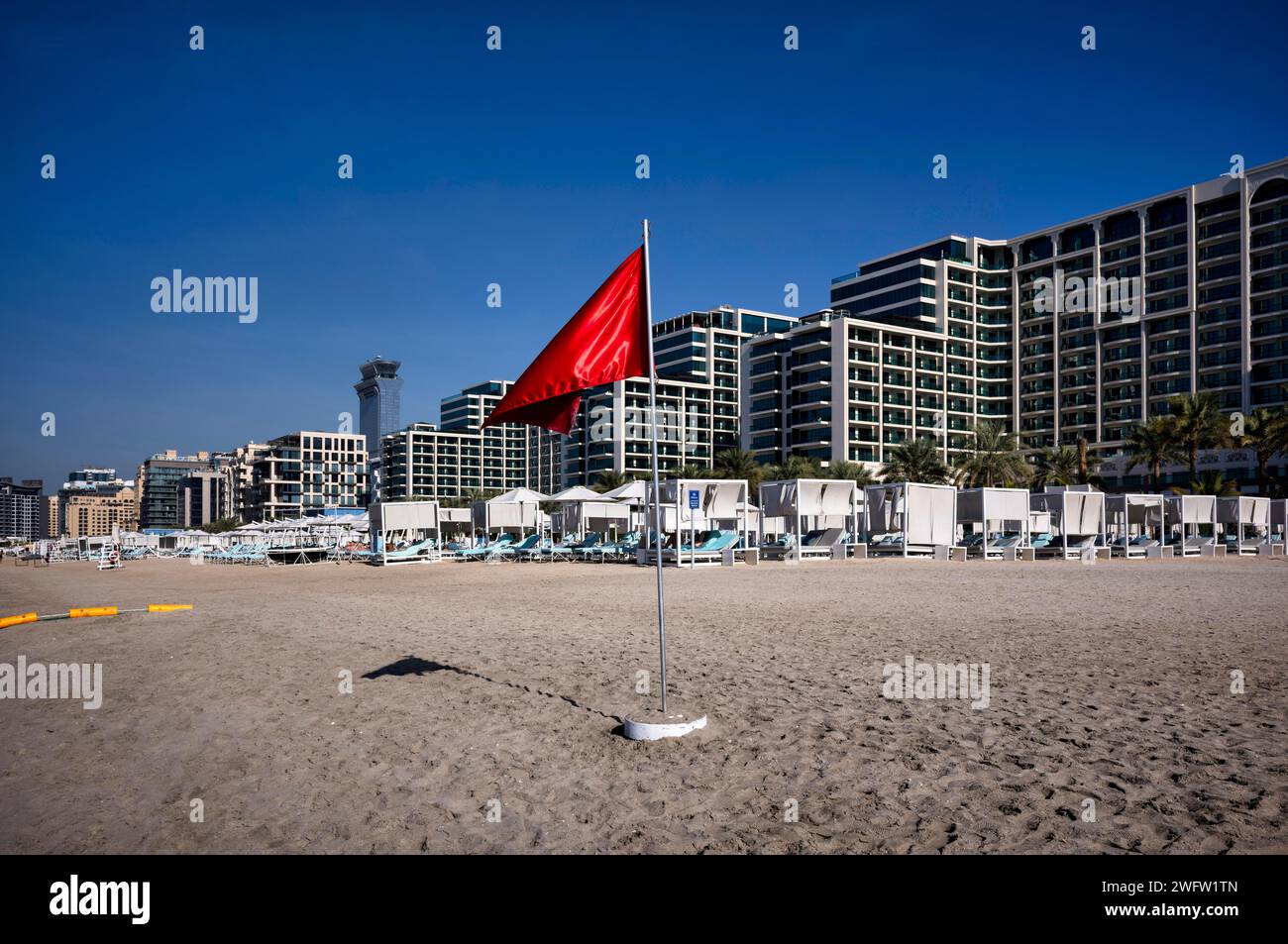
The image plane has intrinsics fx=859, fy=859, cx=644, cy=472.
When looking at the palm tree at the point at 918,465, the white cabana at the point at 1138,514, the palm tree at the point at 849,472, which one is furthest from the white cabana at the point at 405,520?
the palm tree at the point at 918,465

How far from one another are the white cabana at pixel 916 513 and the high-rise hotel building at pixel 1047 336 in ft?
189

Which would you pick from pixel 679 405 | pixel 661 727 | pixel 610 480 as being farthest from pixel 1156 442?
pixel 661 727

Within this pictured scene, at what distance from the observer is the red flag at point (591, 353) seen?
6.91 metres

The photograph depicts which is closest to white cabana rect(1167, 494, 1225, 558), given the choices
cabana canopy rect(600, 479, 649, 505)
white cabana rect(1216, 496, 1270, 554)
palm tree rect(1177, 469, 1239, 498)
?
white cabana rect(1216, 496, 1270, 554)

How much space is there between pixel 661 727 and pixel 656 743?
116 mm

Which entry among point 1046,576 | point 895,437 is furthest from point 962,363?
point 1046,576

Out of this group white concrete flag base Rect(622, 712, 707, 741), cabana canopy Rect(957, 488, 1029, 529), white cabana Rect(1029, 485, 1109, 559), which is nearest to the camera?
white concrete flag base Rect(622, 712, 707, 741)

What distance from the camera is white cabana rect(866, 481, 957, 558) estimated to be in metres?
32.8

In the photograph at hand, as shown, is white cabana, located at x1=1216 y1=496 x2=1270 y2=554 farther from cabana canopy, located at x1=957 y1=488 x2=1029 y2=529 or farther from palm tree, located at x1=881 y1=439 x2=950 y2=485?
palm tree, located at x1=881 y1=439 x2=950 y2=485

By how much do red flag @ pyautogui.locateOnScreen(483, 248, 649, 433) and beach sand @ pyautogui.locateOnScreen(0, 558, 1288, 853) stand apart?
259cm

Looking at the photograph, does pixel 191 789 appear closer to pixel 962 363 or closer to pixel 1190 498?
pixel 1190 498

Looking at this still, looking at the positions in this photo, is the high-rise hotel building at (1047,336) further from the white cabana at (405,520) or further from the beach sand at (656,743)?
the beach sand at (656,743)

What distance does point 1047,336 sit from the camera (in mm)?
98188

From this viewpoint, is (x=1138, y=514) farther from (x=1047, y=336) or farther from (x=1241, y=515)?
(x=1047, y=336)
